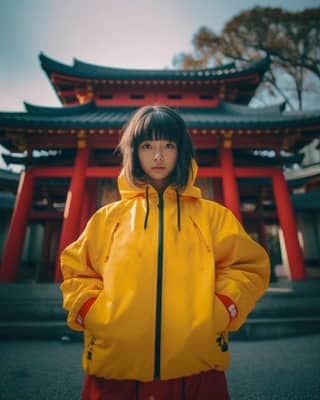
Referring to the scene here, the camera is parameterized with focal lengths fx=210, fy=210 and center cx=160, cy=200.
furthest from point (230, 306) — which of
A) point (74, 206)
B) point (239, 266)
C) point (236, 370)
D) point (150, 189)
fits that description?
point (74, 206)

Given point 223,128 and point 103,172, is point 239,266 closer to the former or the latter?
point 223,128

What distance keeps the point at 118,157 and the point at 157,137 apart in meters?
5.46

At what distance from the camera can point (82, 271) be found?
44.0 inches

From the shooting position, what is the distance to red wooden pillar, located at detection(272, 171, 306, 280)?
16.6 ft

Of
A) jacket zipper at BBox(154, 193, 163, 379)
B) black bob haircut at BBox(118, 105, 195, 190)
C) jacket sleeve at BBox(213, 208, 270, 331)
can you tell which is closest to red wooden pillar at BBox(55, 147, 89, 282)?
black bob haircut at BBox(118, 105, 195, 190)

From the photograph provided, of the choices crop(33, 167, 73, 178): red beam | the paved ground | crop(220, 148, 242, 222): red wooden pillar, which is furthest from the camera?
crop(33, 167, 73, 178): red beam

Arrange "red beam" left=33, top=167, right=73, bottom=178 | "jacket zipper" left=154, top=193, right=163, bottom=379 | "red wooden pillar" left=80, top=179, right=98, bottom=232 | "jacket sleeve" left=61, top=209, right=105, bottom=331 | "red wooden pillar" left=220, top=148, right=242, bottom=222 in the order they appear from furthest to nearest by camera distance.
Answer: "red wooden pillar" left=80, top=179, right=98, bottom=232 < "red beam" left=33, top=167, right=73, bottom=178 < "red wooden pillar" left=220, top=148, right=242, bottom=222 < "jacket sleeve" left=61, top=209, right=105, bottom=331 < "jacket zipper" left=154, top=193, right=163, bottom=379

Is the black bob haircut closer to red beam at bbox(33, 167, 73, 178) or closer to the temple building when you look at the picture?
the temple building

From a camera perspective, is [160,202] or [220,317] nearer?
[220,317]

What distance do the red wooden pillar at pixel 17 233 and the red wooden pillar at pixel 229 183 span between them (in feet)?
17.3

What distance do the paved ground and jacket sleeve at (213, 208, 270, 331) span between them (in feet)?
5.39

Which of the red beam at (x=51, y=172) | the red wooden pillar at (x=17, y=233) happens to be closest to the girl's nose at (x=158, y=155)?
the red beam at (x=51, y=172)

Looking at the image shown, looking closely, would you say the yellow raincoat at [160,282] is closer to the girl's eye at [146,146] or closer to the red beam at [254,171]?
the girl's eye at [146,146]

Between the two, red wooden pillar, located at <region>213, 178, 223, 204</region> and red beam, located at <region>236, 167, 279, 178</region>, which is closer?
red beam, located at <region>236, 167, 279, 178</region>
